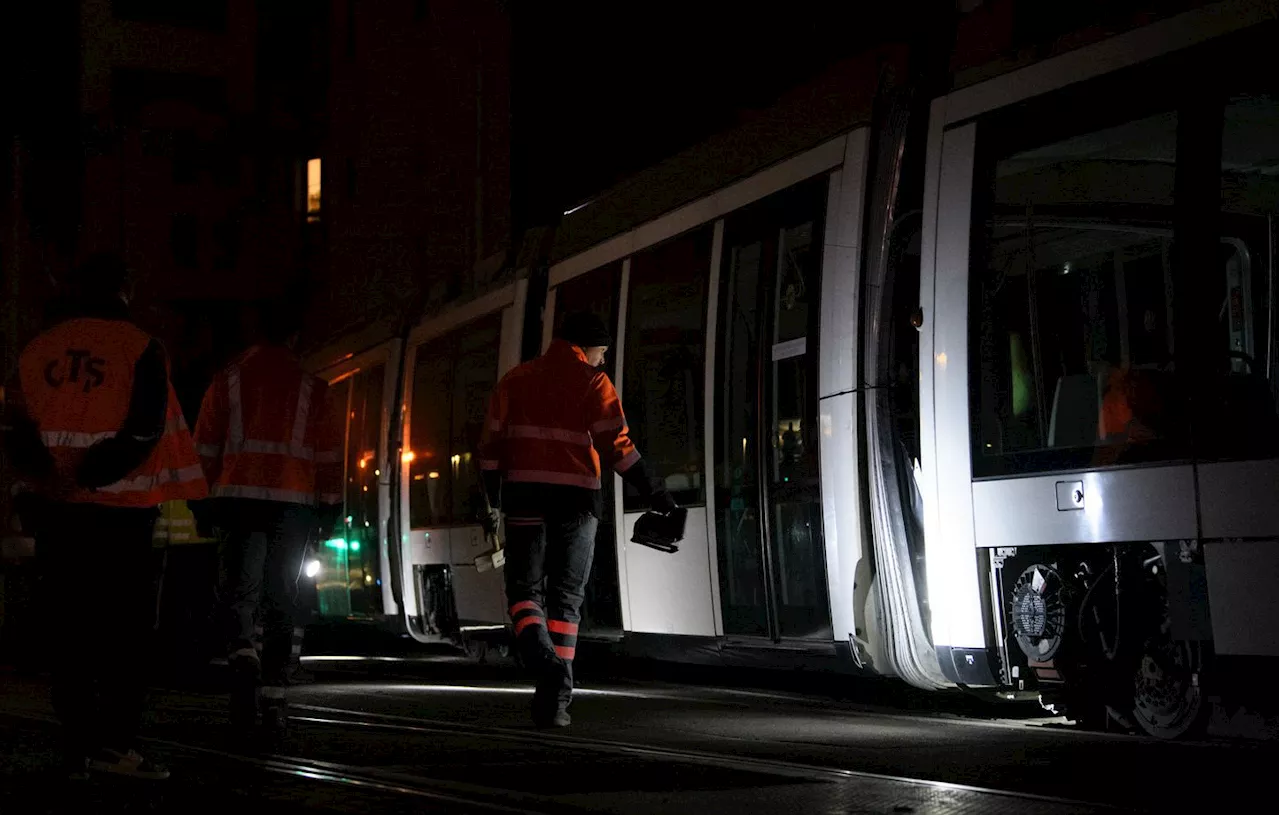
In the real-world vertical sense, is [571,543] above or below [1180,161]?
below

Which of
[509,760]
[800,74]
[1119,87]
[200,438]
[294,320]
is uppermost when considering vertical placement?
[800,74]

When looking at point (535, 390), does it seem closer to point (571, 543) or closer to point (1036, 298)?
point (571, 543)

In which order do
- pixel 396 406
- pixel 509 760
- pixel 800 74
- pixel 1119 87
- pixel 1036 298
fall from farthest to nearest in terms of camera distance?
pixel 800 74, pixel 396 406, pixel 1036 298, pixel 1119 87, pixel 509 760

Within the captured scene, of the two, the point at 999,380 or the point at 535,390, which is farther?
the point at 535,390

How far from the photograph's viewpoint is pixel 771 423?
8773mm

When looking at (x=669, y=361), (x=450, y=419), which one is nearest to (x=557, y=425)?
(x=669, y=361)

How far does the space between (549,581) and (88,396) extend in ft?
8.50

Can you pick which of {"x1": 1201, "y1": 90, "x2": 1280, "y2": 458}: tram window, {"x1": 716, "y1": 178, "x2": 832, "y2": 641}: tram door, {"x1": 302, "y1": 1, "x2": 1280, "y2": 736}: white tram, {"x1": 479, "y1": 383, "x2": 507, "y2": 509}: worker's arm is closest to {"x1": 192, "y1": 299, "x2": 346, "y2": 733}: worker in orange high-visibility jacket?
{"x1": 479, "y1": 383, "x2": 507, "y2": 509}: worker's arm

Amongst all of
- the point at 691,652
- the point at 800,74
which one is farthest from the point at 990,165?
the point at 800,74

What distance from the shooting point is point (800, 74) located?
22.1 m

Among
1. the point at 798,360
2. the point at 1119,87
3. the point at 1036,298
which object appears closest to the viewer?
the point at 1119,87

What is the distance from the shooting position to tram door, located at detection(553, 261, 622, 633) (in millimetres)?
10562

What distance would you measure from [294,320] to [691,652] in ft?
10.0

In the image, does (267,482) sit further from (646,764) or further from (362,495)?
(362,495)
